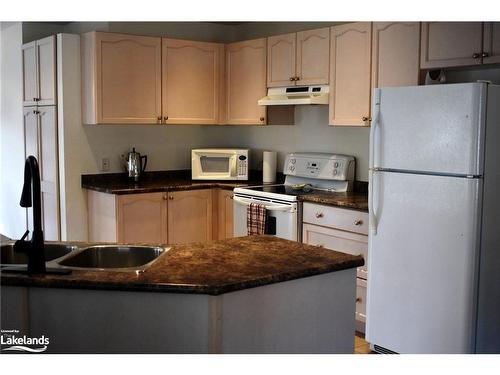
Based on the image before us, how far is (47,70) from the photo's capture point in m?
4.93

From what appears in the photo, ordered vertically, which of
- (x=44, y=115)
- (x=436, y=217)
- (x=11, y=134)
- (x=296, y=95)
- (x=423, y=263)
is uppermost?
(x=296, y=95)

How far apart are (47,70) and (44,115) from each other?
38cm

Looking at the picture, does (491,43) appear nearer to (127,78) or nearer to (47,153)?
(127,78)

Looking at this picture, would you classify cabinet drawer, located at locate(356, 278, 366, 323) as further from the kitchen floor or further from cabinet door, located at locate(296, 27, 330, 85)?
cabinet door, located at locate(296, 27, 330, 85)

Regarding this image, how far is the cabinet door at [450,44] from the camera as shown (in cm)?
348

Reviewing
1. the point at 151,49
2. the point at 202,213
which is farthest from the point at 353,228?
the point at 151,49

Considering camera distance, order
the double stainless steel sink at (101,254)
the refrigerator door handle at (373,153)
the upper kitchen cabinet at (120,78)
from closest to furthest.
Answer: the double stainless steel sink at (101,254) < the refrigerator door handle at (373,153) < the upper kitchen cabinet at (120,78)

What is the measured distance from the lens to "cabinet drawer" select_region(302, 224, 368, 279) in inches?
154

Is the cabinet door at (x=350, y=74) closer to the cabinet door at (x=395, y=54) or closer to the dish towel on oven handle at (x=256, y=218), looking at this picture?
the cabinet door at (x=395, y=54)

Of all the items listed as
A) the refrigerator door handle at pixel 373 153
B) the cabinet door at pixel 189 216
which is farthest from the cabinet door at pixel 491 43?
the cabinet door at pixel 189 216

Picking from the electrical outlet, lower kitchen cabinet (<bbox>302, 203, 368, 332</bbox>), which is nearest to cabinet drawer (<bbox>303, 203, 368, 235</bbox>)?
lower kitchen cabinet (<bbox>302, 203, 368, 332</bbox>)

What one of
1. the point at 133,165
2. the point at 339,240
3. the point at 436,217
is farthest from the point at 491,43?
the point at 133,165

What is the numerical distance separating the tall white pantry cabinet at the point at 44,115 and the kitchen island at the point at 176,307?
2.97m

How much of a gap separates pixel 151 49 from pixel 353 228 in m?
2.27
